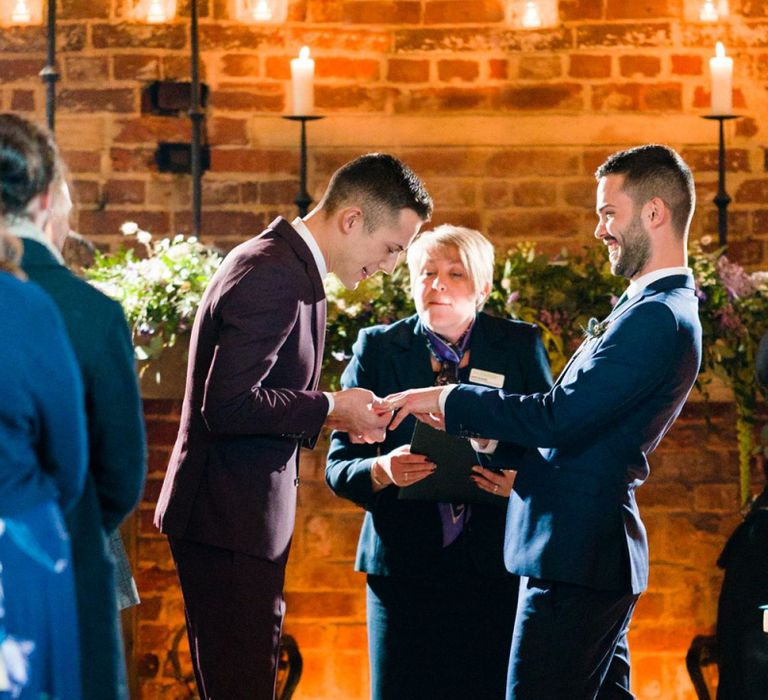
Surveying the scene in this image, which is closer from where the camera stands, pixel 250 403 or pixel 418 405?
pixel 250 403

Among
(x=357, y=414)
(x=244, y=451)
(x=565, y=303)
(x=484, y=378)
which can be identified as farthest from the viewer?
(x=565, y=303)

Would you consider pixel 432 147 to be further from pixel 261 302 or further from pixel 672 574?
pixel 261 302

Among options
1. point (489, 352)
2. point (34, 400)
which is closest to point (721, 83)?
point (489, 352)

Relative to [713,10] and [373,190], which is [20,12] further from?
[713,10]

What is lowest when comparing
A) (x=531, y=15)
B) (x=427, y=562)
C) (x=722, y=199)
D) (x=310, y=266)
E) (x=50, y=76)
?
(x=427, y=562)

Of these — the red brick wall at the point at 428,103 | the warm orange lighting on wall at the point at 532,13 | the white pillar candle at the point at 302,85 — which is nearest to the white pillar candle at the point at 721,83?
the red brick wall at the point at 428,103

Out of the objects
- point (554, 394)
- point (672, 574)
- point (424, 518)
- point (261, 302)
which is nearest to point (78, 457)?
point (261, 302)

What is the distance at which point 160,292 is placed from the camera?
12.2 feet

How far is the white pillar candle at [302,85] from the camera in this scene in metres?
4.22

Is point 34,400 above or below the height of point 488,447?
above

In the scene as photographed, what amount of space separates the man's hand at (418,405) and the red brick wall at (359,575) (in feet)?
3.87

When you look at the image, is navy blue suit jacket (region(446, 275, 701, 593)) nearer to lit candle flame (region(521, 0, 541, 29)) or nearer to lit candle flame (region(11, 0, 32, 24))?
lit candle flame (region(521, 0, 541, 29))

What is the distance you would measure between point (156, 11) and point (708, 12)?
185cm

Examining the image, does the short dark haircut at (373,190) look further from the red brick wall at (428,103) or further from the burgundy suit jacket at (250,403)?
the red brick wall at (428,103)
